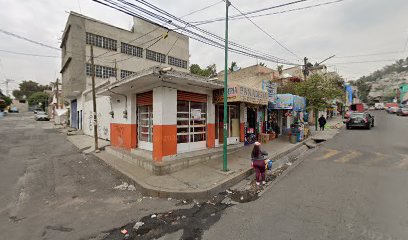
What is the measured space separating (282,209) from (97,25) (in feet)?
99.7

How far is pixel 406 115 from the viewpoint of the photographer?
33562 millimetres

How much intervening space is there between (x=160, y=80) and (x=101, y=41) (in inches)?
953

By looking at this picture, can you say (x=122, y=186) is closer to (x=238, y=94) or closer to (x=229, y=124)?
(x=238, y=94)

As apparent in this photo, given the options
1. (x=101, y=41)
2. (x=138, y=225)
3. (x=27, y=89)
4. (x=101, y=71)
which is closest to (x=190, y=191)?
(x=138, y=225)

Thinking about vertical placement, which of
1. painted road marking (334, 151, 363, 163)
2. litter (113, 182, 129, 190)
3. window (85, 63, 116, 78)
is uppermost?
window (85, 63, 116, 78)

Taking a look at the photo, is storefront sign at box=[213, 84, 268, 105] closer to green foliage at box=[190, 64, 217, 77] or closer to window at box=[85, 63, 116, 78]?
window at box=[85, 63, 116, 78]

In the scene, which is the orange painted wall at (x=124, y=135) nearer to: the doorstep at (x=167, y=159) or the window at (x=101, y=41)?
the doorstep at (x=167, y=159)

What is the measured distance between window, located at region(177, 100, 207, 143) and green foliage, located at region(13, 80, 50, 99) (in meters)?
108

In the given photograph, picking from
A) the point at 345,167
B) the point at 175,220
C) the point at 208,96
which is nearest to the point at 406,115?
the point at 345,167

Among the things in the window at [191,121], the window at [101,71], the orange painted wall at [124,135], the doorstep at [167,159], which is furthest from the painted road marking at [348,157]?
the window at [101,71]

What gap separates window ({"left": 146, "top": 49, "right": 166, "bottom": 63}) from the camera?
3148 cm

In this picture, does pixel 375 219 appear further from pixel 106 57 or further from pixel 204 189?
pixel 106 57

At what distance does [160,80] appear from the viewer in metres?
7.52

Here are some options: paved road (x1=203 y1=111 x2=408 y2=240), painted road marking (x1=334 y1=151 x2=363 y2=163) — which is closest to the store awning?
paved road (x1=203 y1=111 x2=408 y2=240)
